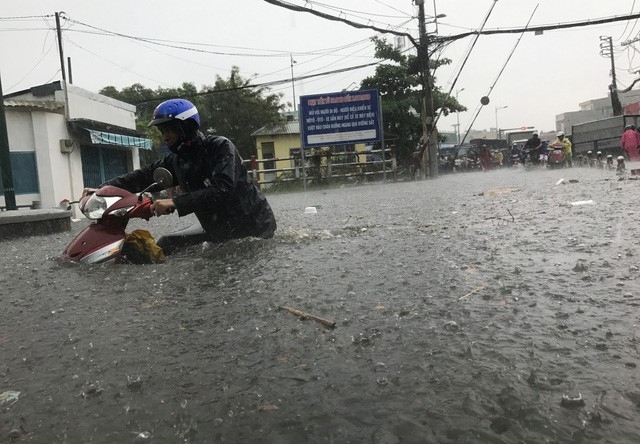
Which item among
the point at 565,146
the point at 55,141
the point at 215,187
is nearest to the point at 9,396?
the point at 215,187

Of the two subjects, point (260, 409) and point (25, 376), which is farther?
point (25, 376)

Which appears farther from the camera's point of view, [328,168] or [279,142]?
[279,142]

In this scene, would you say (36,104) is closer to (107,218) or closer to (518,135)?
(107,218)

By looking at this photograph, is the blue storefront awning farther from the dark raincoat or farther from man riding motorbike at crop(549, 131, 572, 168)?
the dark raincoat

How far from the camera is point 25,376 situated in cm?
204

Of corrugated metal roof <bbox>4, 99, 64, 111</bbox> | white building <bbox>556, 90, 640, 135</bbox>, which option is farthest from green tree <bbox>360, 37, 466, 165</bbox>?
white building <bbox>556, 90, 640, 135</bbox>

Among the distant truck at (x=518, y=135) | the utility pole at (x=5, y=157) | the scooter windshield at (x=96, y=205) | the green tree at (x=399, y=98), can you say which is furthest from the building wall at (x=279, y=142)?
the scooter windshield at (x=96, y=205)

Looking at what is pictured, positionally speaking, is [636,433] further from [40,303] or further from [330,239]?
[330,239]

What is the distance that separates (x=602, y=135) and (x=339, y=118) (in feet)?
33.5

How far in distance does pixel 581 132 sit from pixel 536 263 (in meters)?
23.0

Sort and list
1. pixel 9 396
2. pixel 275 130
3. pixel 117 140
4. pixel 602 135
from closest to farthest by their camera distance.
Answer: pixel 9 396 < pixel 117 140 < pixel 602 135 < pixel 275 130

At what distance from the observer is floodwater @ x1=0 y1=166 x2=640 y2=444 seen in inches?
60.6

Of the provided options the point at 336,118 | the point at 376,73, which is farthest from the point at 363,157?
the point at 376,73

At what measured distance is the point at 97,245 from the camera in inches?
171
